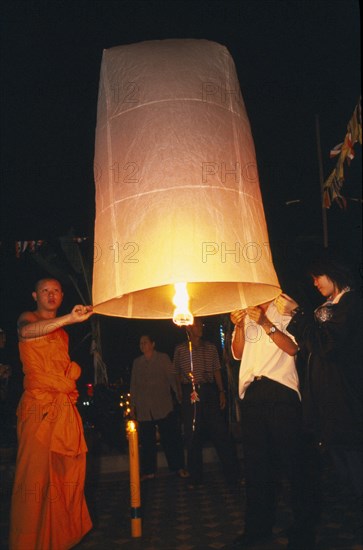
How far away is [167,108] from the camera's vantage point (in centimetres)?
134

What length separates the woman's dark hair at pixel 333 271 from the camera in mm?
2928

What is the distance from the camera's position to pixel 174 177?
1272 mm

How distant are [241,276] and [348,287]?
74.0 inches

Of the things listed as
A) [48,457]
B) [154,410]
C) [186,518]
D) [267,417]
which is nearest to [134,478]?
[48,457]

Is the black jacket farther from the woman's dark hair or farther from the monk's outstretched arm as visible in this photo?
the monk's outstretched arm

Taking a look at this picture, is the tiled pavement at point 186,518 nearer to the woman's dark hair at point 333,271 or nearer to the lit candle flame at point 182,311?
the woman's dark hair at point 333,271

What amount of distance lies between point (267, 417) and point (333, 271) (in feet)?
3.18

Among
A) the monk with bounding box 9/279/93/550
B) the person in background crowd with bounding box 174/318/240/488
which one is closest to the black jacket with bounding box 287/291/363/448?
the monk with bounding box 9/279/93/550

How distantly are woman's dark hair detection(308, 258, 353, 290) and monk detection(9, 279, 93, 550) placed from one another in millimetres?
1610

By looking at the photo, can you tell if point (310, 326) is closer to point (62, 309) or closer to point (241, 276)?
point (241, 276)

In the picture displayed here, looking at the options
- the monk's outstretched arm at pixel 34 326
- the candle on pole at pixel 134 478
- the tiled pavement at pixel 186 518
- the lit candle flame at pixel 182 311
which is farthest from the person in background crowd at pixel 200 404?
the lit candle flame at pixel 182 311

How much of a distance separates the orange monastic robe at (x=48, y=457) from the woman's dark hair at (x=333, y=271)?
68.7 inches

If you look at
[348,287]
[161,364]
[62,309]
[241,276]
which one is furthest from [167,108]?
[62,309]

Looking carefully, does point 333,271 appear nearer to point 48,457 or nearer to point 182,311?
point 182,311
